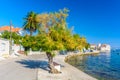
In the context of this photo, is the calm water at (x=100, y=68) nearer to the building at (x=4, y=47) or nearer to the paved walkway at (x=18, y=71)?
the paved walkway at (x=18, y=71)

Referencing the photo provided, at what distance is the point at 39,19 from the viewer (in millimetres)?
23766

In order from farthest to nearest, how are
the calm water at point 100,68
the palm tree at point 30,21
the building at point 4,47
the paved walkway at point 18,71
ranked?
the palm tree at point 30,21, the building at point 4,47, the calm water at point 100,68, the paved walkway at point 18,71

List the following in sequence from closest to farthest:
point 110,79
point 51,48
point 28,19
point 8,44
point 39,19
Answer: point 51,48
point 39,19
point 110,79
point 8,44
point 28,19

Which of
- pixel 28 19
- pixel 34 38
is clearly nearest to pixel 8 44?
pixel 28 19

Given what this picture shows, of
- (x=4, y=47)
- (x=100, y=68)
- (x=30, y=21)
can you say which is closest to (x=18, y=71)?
(x=100, y=68)

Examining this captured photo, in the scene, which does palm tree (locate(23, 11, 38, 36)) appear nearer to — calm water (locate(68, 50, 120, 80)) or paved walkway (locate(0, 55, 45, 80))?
calm water (locate(68, 50, 120, 80))

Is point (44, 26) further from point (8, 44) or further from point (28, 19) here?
point (28, 19)

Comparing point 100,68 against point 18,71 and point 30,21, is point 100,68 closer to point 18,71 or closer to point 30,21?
point 18,71

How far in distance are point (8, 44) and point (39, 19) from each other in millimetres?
27655

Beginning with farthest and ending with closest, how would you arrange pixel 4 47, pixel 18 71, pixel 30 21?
1. pixel 30 21
2. pixel 4 47
3. pixel 18 71

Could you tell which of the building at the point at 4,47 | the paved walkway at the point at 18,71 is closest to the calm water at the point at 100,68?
the paved walkway at the point at 18,71

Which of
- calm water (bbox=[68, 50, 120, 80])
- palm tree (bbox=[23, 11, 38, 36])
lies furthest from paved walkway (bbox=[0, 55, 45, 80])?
palm tree (bbox=[23, 11, 38, 36])

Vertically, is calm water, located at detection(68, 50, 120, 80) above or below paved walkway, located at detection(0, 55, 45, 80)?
below

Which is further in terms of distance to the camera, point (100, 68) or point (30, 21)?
point (30, 21)
